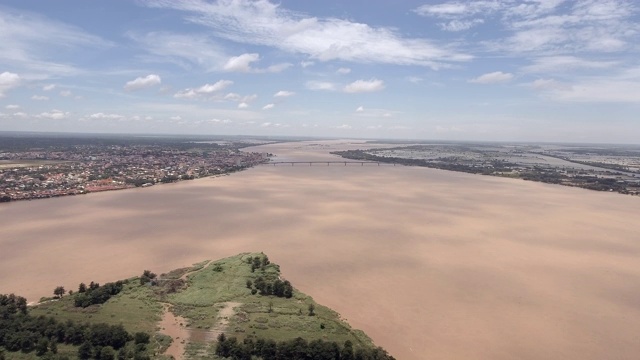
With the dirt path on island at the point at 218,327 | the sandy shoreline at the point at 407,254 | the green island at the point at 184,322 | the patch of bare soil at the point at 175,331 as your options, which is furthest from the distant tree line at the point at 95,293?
the dirt path on island at the point at 218,327

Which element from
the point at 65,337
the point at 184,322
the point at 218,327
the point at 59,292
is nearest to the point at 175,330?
the point at 184,322

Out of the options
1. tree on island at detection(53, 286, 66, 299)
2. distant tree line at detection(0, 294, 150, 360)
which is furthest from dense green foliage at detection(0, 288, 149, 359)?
tree on island at detection(53, 286, 66, 299)

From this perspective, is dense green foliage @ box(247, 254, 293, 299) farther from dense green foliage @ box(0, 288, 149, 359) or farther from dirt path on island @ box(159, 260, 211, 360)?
dense green foliage @ box(0, 288, 149, 359)

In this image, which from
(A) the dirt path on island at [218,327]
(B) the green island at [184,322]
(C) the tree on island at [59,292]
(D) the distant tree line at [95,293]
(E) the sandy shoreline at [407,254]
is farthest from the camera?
(C) the tree on island at [59,292]

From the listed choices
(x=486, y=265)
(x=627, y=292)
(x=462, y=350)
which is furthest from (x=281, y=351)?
(x=627, y=292)

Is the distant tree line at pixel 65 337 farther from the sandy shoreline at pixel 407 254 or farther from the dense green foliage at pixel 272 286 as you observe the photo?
the dense green foliage at pixel 272 286
